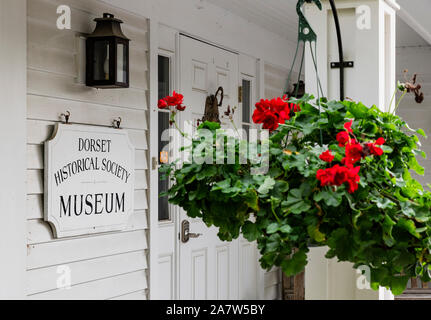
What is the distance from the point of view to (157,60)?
3.84m

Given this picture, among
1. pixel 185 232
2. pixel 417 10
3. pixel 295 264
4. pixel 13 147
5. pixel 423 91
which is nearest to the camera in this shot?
pixel 295 264

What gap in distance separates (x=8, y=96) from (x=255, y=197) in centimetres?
174

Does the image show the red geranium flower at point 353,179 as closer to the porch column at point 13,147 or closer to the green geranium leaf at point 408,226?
the green geranium leaf at point 408,226

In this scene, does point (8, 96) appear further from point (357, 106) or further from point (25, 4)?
point (357, 106)

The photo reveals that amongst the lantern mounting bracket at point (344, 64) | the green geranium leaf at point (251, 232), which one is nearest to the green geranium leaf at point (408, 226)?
the green geranium leaf at point (251, 232)

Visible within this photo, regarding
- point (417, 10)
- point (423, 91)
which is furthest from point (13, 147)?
point (423, 91)

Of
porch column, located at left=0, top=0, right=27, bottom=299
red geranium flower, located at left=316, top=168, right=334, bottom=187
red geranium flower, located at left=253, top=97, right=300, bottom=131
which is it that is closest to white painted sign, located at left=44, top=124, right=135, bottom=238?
porch column, located at left=0, top=0, right=27, bottom=299

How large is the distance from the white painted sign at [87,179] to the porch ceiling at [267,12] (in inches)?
61.7

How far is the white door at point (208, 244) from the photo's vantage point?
422 cm

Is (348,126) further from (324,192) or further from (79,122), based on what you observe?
(79,122)

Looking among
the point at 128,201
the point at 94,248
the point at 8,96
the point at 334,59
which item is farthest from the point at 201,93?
the point at 334,59

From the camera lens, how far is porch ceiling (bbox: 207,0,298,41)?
460 cm

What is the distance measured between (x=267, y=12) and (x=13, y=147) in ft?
9.16

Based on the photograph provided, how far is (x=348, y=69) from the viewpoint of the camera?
5.83 ft
